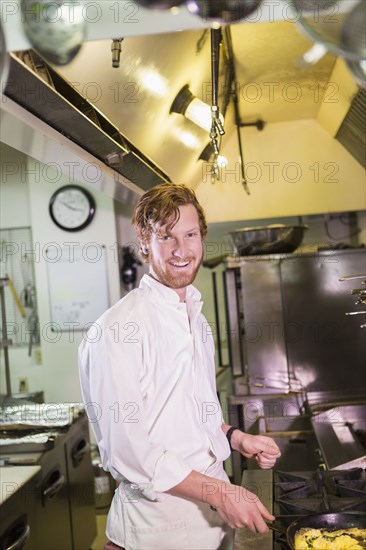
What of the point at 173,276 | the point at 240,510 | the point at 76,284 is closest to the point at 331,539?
the point at 240,510

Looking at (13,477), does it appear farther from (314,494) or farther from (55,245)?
(55,245)

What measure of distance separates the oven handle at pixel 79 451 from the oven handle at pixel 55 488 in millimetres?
291

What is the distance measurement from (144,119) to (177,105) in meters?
0.47

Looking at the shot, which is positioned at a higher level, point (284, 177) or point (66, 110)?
point (284, 177)

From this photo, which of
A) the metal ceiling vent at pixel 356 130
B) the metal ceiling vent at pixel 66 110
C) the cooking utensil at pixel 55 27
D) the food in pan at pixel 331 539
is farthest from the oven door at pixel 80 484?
the cooking utensil at pixel 55 27

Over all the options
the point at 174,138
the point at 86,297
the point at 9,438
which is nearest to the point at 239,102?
the point at 174,138

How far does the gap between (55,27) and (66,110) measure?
44.7 inches

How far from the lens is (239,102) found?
505 centimetres

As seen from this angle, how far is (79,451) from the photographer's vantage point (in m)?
3.84

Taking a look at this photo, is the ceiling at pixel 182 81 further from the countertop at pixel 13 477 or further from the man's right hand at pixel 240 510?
the countertop at pixel 13 477

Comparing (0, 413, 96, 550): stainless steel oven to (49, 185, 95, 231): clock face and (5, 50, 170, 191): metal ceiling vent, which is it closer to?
(5, 50, 170, 191): metal ceiling vent

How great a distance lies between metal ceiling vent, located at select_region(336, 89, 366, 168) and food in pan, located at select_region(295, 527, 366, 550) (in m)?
2.30

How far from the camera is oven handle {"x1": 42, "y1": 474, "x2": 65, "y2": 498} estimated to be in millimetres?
3043

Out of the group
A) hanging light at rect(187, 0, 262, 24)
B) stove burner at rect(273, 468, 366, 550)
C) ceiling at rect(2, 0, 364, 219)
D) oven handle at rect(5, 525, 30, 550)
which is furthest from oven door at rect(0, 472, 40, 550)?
hanging light at rect(187, 0, 262, 24)
